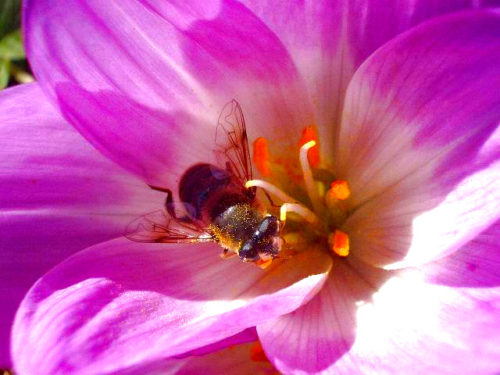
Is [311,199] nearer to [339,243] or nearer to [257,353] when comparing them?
[339,243]

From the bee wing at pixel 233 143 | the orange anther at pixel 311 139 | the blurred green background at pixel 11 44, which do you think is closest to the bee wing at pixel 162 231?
the bee wing at pixel 233 143

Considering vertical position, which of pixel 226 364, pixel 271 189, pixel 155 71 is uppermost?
pixel 155 71

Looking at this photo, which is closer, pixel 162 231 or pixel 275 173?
pixel 162 231

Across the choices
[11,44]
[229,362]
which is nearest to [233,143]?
[229,362]

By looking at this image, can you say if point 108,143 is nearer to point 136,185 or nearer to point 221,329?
point 136,185

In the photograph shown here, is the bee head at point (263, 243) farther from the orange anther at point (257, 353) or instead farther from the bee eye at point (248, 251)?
the orange anther at point (257, 353)

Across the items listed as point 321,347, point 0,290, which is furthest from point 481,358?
point 0,290

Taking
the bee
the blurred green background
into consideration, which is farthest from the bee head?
the blurred green background
